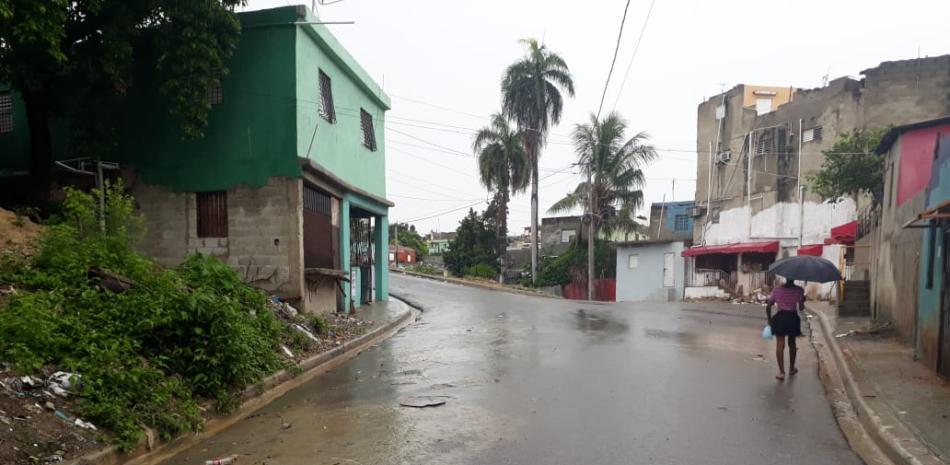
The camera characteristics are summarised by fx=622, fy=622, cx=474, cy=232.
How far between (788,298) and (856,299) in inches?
398

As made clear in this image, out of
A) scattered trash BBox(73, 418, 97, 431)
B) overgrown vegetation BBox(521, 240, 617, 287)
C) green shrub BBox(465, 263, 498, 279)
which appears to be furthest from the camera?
green shrub BBox(465, 263, 498, 279)

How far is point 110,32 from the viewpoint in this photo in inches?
456

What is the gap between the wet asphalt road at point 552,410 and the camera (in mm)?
5301

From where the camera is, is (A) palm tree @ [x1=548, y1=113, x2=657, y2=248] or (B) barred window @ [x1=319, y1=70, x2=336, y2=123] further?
(A) palm tree @ [x1=548, y1=113, x2=657, y2=248]

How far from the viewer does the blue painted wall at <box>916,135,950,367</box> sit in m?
8.41

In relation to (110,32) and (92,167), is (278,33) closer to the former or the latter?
(110,32)

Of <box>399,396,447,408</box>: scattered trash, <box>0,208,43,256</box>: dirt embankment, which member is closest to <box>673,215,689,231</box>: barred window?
<box>399,396,447,408</box>: scattered trash

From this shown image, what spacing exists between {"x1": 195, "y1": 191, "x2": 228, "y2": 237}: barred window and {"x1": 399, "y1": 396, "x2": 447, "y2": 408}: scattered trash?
27.1 ft

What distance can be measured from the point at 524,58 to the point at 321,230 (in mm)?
26500

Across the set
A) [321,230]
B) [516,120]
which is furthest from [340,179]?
→ [516,120]

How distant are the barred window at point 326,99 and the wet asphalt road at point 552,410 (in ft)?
20.5

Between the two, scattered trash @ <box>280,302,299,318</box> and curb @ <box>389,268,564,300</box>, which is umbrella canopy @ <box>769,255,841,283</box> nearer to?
scattered trash @ <box>280,302,299,318</box>

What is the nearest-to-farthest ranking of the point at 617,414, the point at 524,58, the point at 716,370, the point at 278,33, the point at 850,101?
the point at 617,414, the point at 716,370, the point at 278,33, the point at 850,101, the point at 524,58

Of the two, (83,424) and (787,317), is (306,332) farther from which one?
(787,317)
